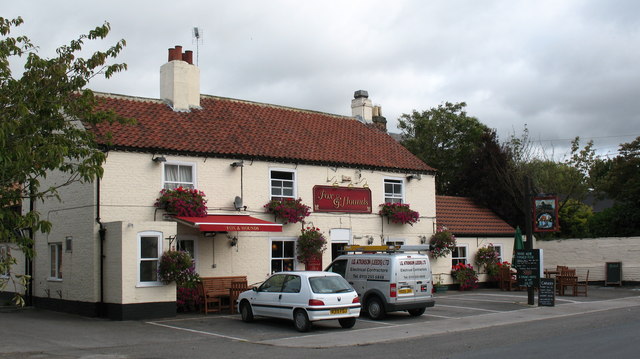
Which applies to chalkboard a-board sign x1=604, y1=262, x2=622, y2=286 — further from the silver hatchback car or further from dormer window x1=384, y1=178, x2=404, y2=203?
the silver hatchback car

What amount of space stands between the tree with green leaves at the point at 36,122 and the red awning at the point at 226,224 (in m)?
6.57

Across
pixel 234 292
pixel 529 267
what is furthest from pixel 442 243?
pixel 234 292

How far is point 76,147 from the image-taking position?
13.2m

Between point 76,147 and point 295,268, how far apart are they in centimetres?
1205

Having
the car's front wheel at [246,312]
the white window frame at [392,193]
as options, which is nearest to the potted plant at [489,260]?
the white window frame at [392,193]

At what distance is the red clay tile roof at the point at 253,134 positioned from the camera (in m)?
21.5

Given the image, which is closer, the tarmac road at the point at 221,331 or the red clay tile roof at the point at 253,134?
the tarmac road at the point at 221,331

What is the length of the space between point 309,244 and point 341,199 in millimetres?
2629

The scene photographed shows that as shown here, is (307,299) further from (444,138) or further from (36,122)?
(444,138)

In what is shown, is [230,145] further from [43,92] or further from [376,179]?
[43,92]

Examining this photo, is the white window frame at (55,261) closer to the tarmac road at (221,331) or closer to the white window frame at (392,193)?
the tarmac road at (221,331)

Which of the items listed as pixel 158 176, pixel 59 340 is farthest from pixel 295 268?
pixel 59 340

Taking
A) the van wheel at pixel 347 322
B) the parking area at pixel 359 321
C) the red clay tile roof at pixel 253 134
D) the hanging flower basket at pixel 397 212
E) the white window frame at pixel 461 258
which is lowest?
the parking area at pixel 359 321

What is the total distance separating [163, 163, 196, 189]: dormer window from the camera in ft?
69.7
